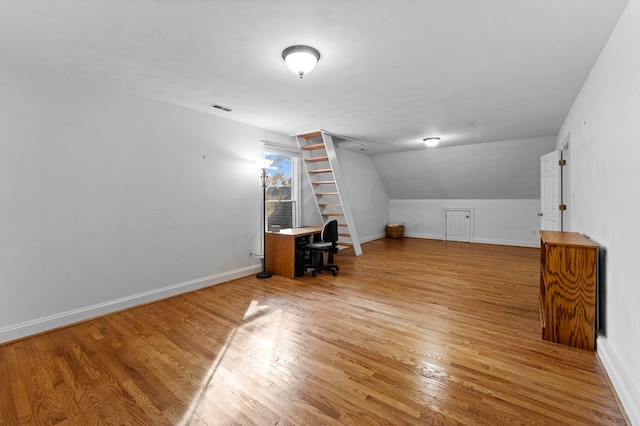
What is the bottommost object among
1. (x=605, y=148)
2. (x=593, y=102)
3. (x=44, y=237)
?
(x=44, y=237)

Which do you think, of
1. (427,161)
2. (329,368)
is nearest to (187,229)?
(329,368)

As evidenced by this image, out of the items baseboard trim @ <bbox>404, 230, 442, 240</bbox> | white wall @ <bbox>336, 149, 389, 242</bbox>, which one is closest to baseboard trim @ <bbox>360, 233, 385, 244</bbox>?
white wall @ <bbox>336, 149, 389, 242</bbox>

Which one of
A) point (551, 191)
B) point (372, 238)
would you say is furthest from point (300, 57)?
point (372, 238)

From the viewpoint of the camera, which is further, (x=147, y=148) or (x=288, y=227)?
(x=288, y=227)

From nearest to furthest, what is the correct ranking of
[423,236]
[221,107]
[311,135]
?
[221,107] < [311,135] < [423,236]

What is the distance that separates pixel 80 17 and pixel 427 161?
649cm

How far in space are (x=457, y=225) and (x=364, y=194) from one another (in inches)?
106

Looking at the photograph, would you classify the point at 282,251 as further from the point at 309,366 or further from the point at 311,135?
the point at 309,366

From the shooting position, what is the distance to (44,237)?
Answer: 2.63 m

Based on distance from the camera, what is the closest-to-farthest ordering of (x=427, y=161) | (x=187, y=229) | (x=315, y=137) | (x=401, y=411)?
(x=401, y=411), (x=187, y=229), (x=315, y=137), (x=427, y=161)

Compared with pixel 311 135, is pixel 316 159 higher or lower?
lower

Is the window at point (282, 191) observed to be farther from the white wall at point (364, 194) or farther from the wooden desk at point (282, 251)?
the white wall at point (364, 194)

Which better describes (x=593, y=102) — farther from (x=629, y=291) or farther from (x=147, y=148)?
(x=147, y=148)

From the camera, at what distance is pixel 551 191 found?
4.26 meters
